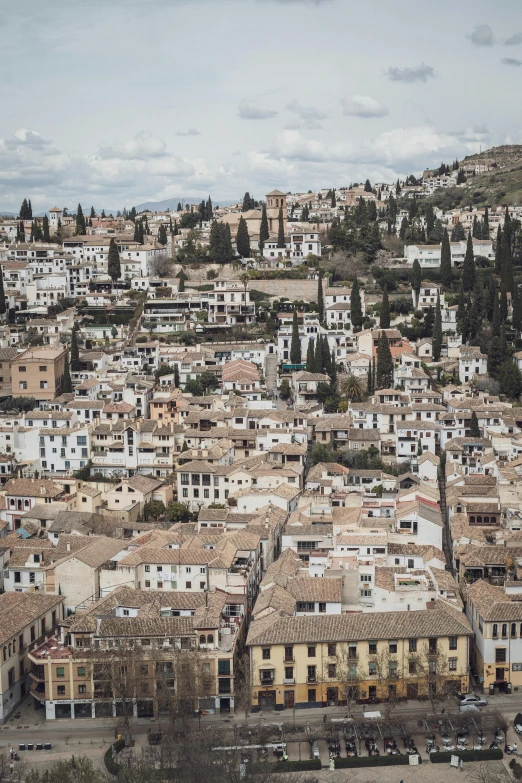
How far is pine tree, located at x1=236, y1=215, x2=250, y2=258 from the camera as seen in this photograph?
2781 inches

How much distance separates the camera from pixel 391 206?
283ft

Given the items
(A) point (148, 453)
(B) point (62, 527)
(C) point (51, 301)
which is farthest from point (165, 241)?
(B) point (62, 527)

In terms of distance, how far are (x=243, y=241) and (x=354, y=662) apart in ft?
153

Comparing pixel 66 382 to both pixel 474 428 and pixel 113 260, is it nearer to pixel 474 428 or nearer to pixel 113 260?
pixel 113 260

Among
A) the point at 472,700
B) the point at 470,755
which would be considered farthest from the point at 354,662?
the point at 470,755

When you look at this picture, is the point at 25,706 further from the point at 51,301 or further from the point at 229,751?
the point at 51,301

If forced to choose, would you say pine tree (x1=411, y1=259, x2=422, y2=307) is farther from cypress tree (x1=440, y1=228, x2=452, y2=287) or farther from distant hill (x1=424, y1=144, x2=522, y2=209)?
distant hill (x1=424, y1=144, x2=522, y2=209)

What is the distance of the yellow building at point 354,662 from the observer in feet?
91.8

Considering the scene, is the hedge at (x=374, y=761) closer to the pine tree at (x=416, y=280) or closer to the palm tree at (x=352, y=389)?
the palm tree at (x=352, y=389)

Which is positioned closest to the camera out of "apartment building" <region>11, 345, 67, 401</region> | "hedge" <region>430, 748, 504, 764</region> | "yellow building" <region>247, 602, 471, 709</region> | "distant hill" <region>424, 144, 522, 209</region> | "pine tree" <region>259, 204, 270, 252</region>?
"hedge" <region>430, 748, 504, 764</region>

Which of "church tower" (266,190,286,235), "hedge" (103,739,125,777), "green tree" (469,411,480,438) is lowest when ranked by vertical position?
"hedge" (103,739,125,777)

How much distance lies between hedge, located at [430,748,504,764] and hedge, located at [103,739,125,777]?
773 cm

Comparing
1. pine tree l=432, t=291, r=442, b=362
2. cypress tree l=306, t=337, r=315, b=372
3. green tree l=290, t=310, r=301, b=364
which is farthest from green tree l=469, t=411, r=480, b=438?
green tree l=290, t=310, r=301, b=364

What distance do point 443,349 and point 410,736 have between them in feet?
108
